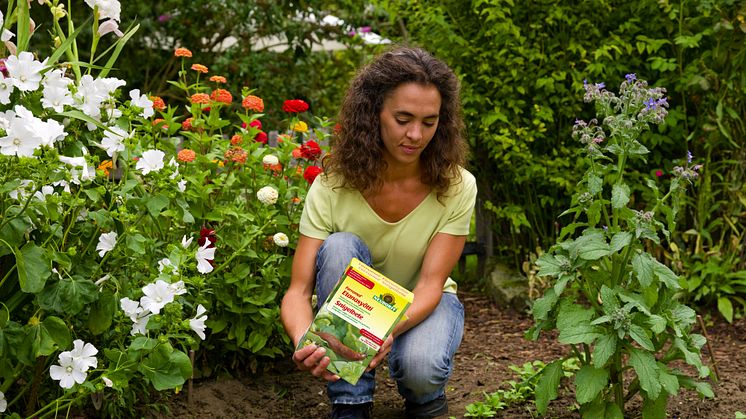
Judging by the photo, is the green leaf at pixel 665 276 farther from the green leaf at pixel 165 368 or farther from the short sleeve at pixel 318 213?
the green leaf at pixel 165 368

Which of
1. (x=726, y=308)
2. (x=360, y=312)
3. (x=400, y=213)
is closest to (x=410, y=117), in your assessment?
(x=400, y=213)

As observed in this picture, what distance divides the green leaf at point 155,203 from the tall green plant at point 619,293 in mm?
967

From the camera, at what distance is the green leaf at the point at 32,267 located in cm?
202

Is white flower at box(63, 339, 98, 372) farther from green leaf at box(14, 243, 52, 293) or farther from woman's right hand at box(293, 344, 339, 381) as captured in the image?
woman's right hand at box(293, 344, 339, 381)

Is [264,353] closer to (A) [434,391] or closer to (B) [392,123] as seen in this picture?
(A) [434,391]

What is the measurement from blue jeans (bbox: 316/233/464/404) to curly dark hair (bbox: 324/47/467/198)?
21cm

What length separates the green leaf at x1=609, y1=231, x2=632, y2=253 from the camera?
230 cm

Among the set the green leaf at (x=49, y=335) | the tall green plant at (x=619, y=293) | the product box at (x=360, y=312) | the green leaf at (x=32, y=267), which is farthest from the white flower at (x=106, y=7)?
the tall green plant at (x=619, y=293)

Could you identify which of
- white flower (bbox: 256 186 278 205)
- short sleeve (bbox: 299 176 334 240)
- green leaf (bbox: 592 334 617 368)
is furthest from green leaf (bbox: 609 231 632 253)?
white flower (bbox: 256 186 278 205)

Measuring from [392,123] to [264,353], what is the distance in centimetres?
94

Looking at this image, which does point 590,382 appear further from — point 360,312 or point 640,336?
point 360,312

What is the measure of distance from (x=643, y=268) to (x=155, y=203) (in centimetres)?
121

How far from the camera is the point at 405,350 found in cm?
269

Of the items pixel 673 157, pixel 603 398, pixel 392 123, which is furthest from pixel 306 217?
pixel 673 157
